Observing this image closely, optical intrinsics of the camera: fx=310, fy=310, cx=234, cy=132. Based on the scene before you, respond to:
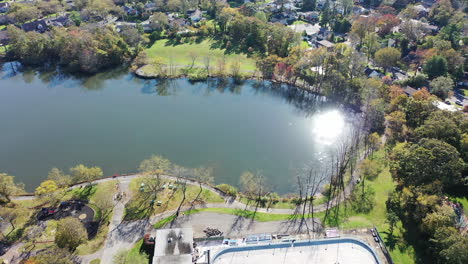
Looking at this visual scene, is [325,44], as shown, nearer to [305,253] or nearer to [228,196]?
[228,196]

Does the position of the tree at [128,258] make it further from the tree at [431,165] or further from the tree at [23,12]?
the tree at [23,12]

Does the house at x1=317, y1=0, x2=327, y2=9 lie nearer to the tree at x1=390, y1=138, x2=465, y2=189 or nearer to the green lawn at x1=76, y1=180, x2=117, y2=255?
the tree at x1=390, y1=138, x2=465, y2=189

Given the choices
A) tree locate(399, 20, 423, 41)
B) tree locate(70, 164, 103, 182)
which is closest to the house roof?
tree locate(70, 164, 103, 182)

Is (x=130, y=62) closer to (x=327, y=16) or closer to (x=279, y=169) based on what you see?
(x=279, y=169)

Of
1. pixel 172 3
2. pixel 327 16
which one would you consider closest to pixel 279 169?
pixel 327 16

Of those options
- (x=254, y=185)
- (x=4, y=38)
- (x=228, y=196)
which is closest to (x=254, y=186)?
(x=254, y=185)

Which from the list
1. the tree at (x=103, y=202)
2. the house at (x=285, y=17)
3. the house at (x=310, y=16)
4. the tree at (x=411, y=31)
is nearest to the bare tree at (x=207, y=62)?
the house at (x=285, y=17)
